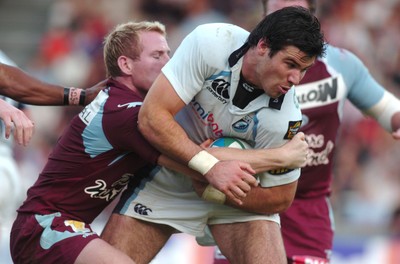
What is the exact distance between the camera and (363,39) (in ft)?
39.4

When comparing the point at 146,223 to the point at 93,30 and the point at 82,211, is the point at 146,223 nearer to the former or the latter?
the point at 82,211

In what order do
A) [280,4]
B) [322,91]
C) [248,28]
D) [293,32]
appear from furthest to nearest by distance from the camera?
[248,28] → [322,91] → [280,4] → [293,32]

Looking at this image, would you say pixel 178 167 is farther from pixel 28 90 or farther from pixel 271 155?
pixel 28 90

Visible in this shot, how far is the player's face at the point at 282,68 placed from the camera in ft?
16.8

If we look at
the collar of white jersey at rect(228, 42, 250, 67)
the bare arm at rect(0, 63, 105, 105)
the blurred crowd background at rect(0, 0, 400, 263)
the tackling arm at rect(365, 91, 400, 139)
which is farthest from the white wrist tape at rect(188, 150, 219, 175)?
the blurred crowd background at rect(0, 0, 400, 263)

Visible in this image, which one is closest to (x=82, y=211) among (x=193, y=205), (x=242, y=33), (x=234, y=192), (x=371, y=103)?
(x=193, y=205)

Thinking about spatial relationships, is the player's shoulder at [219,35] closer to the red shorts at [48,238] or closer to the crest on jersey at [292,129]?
the crest on jersey at [292,129]

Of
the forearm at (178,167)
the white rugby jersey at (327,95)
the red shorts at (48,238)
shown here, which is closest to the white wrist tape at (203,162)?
the forearm at (178,167)

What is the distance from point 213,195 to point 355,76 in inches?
64.0

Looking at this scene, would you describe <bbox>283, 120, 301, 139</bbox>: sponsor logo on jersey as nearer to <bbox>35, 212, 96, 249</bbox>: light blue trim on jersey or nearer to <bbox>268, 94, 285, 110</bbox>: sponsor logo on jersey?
<bbox>268, 94, 285, 110</bbox>: sponsor logo on jersey

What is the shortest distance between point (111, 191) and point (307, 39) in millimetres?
1554

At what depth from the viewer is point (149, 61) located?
581cm

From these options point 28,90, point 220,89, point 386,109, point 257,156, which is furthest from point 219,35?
point 386,109

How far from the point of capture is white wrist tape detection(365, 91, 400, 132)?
21.7 feet
